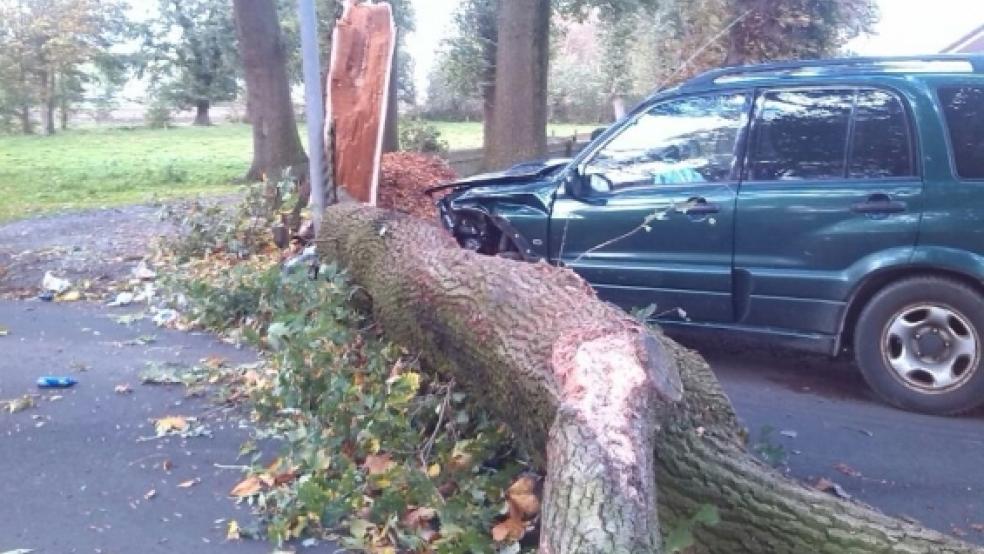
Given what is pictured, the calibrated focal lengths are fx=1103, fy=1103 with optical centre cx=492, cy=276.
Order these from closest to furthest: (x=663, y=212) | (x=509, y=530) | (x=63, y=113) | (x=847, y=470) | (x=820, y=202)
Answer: (x=509, y=530) → (x=847, y=470) → (x=820, y=202) → (x=663, y=212) → (x=63, y=113)

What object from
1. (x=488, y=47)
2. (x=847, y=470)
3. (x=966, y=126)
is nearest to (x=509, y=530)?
(x=847, y=470)

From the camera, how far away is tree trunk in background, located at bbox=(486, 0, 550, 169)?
43.5ft

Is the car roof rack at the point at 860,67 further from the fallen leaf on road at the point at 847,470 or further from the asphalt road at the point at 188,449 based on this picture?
the fallen leaf on road at the point at 847,470

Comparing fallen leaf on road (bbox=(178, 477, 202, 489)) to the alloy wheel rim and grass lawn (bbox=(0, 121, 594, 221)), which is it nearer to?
the alloy wheel rim

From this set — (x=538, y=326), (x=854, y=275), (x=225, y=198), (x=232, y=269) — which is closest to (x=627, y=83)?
(x=225, y=198)

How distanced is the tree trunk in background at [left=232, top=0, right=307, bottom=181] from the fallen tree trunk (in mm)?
10340

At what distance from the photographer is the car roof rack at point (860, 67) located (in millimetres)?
6570

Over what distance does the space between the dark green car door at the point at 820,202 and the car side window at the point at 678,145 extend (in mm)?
174

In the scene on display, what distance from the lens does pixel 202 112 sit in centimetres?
Result: 5619

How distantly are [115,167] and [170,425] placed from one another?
821 inches

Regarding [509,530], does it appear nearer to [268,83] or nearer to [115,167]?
[268,83]

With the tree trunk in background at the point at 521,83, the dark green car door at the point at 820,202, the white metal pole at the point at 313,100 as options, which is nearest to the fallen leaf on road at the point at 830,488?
the dark green car door at the point at 820,202

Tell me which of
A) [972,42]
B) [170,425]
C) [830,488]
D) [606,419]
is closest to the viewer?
[606,419]

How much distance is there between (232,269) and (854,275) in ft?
17.1
